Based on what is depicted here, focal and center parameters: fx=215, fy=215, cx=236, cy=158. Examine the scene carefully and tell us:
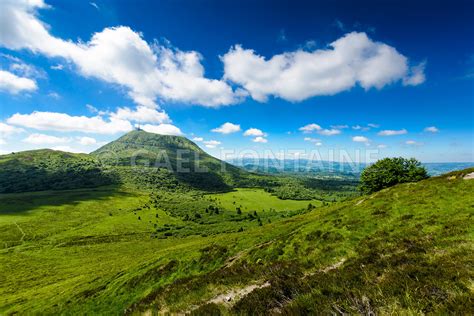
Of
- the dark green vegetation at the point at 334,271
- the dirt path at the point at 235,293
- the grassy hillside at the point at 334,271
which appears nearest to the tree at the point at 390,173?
the dark green vegetation at the point at 334,271

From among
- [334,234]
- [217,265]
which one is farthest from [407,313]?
[217,265]

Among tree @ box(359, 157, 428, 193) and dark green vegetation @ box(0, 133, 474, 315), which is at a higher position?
tree @ box(359, 157, 428, 193)

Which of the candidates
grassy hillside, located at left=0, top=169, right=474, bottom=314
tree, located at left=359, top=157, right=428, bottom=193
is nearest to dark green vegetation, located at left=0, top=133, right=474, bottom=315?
grassy hillside, located at left=0, top=169, right=474, bottom=314

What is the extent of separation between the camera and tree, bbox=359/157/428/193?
77.2 meters

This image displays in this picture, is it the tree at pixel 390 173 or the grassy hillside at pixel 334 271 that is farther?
the tree at pixel 390 173

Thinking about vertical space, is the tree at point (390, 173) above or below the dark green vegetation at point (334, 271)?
above

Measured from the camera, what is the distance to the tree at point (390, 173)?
77250 mm

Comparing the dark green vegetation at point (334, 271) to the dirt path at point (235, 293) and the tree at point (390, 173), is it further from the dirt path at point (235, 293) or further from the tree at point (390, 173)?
the tree at point (390, 173)

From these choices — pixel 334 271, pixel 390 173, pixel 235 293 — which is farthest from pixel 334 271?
pixel 390 173

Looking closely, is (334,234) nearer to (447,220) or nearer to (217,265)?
(447,220)

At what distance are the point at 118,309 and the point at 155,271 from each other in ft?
24.5

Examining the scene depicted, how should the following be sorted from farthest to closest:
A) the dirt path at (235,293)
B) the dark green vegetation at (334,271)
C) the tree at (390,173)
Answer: the tree at (390,173) → the dirt path at (235,293) → the dark green vegetation at (334,271)

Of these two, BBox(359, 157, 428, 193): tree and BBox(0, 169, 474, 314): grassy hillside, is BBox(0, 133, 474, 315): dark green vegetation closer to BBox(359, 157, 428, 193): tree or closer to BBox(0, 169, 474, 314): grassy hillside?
BBox(0, 169, 474, 314): grassy hillside

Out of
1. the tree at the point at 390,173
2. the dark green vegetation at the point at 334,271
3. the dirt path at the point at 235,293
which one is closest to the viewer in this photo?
the dark green vegetation at the point at 334,271
